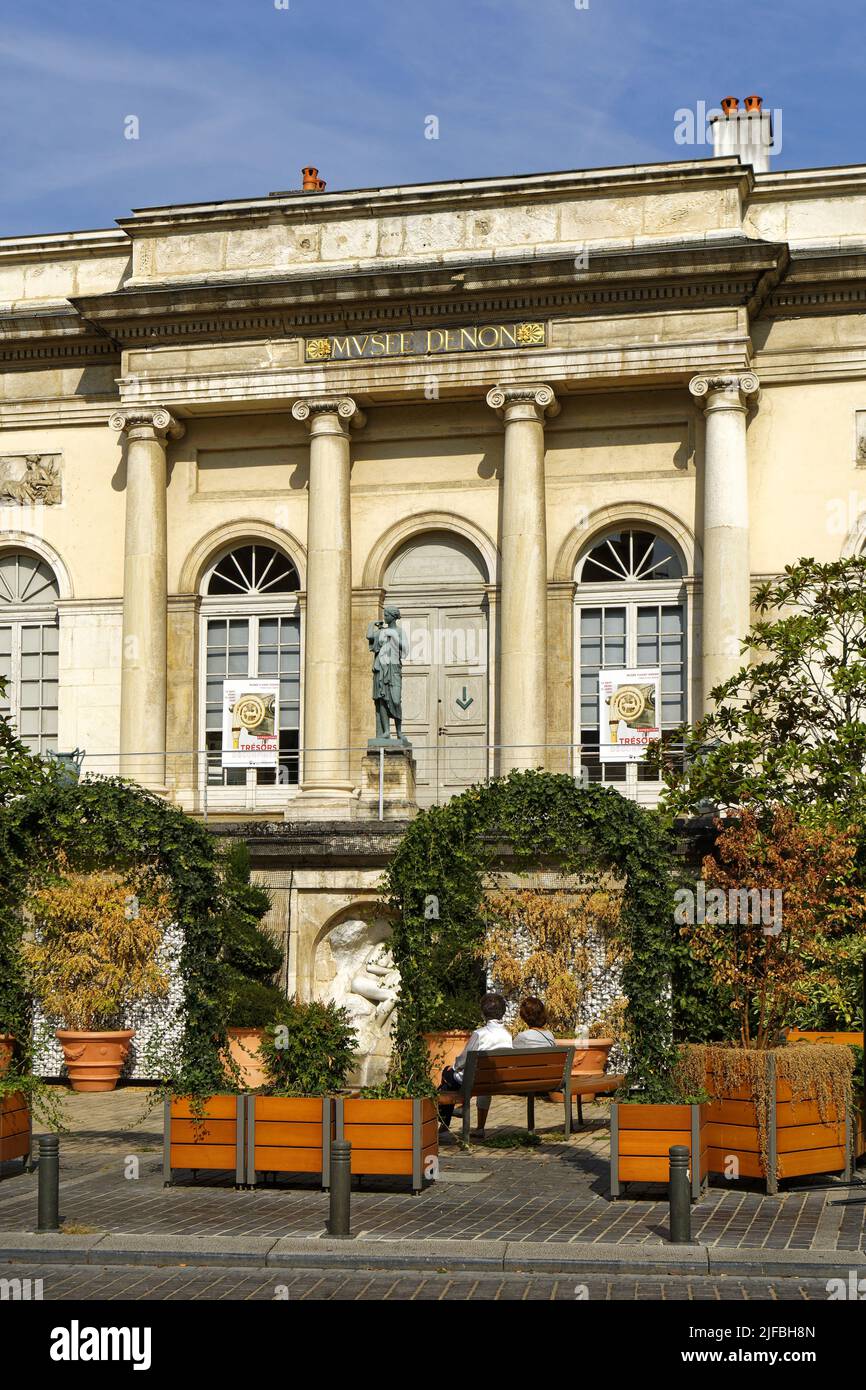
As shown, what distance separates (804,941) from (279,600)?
565 inches

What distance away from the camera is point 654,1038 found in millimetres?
14008

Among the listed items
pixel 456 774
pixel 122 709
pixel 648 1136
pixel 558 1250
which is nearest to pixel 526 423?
pixel 456 774

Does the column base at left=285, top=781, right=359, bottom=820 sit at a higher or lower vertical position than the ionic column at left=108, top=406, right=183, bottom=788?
lower

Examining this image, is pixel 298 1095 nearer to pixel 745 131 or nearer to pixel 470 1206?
pixel 470 1206

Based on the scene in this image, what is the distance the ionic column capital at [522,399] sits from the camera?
2633 centimetres

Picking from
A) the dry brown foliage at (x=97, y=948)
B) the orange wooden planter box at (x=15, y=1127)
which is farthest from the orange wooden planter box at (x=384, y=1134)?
the dry brown foliage at (x=97, y=948)

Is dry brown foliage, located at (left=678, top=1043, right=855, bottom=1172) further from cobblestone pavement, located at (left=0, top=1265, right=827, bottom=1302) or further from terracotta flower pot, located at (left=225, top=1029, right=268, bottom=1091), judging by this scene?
terracotta flower pot, located at (left=225, top=1029, right=268, bottom=1091)

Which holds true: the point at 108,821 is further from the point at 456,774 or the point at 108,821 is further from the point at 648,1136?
the point at 456,774

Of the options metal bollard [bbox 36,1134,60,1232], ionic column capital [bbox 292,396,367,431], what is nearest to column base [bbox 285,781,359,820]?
ionic column capital [bbox 292,396,367,431]

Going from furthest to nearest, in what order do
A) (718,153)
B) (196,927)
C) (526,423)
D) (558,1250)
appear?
(718,153), (526,423), (196,927), (558,1250)

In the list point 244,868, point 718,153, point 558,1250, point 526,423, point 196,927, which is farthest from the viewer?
point 718,153

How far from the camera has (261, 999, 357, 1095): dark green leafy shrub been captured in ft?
46.2

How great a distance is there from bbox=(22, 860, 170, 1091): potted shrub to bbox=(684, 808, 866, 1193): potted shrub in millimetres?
7859

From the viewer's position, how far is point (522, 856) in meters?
16.0
